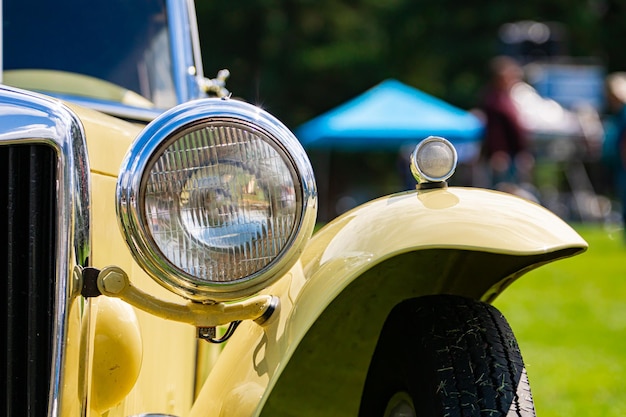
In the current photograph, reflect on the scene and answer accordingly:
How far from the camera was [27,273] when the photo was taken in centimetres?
180

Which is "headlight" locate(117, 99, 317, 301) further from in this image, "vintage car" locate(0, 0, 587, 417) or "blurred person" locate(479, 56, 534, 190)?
"blurred person" locate(479, 56, 534, 190)

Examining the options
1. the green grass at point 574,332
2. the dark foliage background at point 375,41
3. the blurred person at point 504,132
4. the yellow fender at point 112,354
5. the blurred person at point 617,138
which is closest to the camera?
the yellow fender at point 112,354

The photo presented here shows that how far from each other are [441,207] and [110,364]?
2.52ft

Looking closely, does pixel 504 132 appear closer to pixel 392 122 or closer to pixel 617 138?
pixel 617 138

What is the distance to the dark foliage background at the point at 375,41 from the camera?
78.5 feet

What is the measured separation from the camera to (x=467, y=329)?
77.4 inches

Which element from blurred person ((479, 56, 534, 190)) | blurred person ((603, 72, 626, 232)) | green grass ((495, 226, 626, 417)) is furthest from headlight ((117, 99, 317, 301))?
blurred person ((479, 56, 534, 190))

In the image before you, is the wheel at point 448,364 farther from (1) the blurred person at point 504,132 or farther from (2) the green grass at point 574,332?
(1) the blurred person at point 504,132

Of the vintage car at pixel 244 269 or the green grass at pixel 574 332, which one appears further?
the green grass at pixel 574 332

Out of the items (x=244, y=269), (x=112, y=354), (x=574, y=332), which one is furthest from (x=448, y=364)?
(x=574, y=332)

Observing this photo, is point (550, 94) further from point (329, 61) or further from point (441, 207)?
point (441, 207)

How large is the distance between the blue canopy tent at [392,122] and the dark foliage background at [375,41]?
10.2m

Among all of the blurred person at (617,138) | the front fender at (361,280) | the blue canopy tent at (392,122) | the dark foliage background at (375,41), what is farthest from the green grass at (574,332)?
the dark foliage background at (375,41)

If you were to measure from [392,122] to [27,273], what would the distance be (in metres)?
11.6
